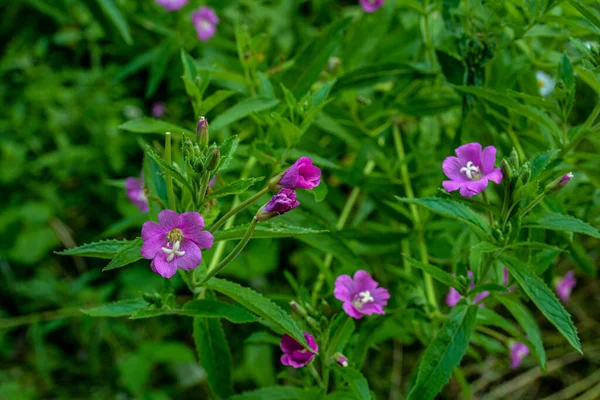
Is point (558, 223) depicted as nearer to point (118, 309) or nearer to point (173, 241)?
point (173, 241)

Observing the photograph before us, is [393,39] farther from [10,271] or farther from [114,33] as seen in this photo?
[10,271]

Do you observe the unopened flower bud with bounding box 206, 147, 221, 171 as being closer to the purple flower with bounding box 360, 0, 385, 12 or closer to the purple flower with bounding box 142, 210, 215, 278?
the purple flower with bounding box 142, 210, 215, 278

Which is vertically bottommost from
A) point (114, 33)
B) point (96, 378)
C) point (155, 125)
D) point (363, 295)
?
point (96, 378)

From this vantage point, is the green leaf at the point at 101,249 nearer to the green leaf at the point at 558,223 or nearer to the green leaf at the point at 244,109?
the green leaf at the point at 244,109

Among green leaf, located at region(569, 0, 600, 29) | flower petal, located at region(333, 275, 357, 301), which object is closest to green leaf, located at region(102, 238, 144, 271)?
flower petal, located at region(333, 275, 357, 301)

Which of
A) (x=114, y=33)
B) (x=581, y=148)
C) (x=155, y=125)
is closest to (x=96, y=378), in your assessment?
(x=114, y=33)

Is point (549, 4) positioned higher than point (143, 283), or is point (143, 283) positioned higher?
point (549, 4)

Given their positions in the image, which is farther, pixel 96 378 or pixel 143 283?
pixel 96 378

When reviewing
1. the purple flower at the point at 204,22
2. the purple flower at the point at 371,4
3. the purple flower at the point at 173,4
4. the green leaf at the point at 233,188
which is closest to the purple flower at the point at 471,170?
the green leaf at the point at 233,188
